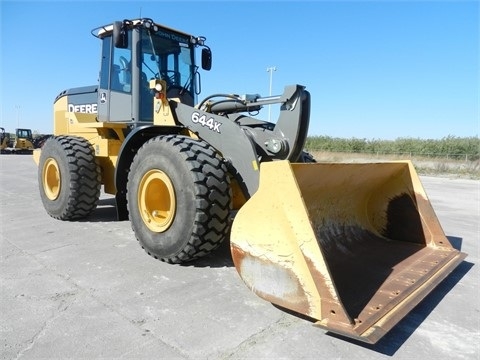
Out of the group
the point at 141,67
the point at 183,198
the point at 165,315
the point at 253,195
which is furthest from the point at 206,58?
the point at 165,315

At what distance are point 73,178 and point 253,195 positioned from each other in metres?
3.27

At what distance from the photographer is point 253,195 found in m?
2.86

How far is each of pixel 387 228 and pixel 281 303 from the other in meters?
2.22

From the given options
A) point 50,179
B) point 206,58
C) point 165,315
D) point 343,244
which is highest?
point 206,58

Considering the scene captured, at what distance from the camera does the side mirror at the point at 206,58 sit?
18.2 feet

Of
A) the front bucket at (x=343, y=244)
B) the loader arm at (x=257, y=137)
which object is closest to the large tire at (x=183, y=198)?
the loader arm at (x=257, y=137)

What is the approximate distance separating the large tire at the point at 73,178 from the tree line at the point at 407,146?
32.5m

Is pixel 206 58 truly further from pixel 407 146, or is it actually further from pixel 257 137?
pixel 407 146

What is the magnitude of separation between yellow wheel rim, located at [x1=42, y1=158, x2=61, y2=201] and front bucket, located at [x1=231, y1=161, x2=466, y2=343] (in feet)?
13.4

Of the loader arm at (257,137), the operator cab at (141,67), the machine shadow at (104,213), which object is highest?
the operator cab at (141,67)

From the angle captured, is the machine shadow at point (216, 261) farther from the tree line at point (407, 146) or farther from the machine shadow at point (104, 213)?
the tree line at point (407, 146)

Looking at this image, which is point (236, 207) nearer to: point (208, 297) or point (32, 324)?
point (208, 297)

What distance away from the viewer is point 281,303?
2.51 meters

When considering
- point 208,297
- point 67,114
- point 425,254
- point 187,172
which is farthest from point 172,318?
point 67,114
